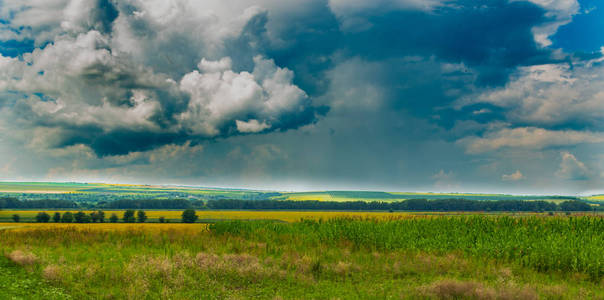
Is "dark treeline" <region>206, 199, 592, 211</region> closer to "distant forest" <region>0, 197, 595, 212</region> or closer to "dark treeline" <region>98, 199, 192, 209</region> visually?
"distant forest" <region>0, 197, 595, 212</region>

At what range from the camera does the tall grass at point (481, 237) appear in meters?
19.0

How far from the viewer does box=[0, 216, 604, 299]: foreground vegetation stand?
14.2 meters

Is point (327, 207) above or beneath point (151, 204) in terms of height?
above

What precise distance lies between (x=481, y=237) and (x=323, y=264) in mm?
12587

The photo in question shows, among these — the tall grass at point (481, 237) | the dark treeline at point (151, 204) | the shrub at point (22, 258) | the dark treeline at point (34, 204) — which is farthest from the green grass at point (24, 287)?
the dark treeline at point (34, 204)

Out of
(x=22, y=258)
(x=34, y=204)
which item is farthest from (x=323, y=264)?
(x=34, y=204)

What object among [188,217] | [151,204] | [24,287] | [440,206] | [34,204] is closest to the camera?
[24,287]

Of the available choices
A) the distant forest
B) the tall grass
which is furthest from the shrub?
the distant forest

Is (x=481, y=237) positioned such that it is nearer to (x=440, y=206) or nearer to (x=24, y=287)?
(x=24, y=287)

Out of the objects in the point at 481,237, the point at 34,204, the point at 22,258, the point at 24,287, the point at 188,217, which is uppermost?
the point at 481,237

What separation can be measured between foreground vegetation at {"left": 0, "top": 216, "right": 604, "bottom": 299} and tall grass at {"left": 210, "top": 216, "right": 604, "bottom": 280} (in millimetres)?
82

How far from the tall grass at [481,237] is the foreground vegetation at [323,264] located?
0.08 m

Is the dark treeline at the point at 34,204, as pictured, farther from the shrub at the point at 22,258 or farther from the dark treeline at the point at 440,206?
the shrub at the point at 22,258

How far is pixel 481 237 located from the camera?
24562 mm
